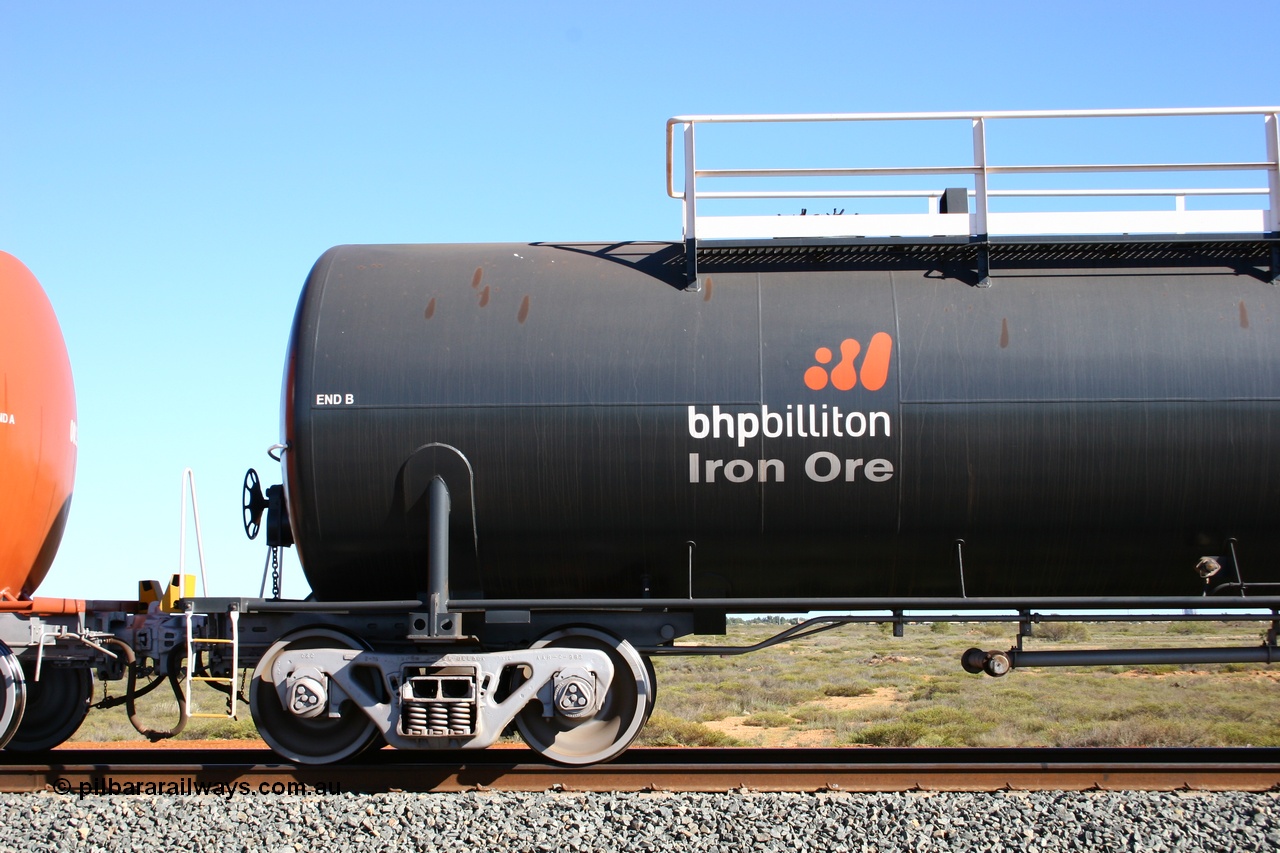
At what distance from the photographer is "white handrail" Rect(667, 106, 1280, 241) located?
28.0ft

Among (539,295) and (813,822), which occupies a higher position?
(539,295)

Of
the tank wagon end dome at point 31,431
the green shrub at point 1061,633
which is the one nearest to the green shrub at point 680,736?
the tank wagon end dome at point 31,431

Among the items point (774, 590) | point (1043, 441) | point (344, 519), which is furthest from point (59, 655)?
point (1043, 441)

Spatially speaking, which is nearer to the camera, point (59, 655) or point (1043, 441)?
point (1043, 441)

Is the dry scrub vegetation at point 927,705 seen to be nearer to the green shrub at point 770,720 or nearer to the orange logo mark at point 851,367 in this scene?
the green shrub at point 770,720

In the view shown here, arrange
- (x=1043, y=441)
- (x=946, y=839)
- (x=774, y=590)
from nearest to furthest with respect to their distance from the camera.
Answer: (x=946, y=839) < (x=1043, y=441) < (x=774, y=590)

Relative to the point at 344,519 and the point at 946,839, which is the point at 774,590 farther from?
the point at 344,519

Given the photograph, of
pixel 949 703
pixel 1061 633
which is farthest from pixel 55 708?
pixel 1061 633

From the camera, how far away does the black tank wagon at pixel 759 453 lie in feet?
27.2

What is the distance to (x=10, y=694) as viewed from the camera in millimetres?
8719

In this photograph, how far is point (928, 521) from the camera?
8.38 meters

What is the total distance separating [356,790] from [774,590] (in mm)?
3525

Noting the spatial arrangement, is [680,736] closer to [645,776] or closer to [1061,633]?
[645,776]

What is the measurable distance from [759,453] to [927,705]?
40.9 ft
